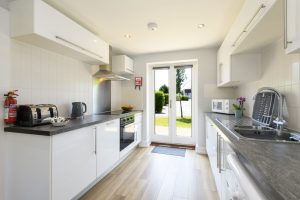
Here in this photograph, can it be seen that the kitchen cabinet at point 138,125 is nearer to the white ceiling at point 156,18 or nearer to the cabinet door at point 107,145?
the cabinet door at point 107,145

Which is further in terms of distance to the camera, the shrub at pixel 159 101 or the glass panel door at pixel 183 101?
the shrub at pixel 159 101

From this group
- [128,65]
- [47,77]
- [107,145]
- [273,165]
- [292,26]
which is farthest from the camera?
[128,65]

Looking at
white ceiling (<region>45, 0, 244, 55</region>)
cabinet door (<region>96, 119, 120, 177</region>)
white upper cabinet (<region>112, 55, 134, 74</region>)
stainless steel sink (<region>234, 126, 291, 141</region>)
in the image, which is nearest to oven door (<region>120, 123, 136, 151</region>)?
cabinet door (<region>96, 119, 120, 177</region>)

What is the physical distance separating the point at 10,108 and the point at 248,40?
2513mm

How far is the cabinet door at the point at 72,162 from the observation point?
1.42 metres

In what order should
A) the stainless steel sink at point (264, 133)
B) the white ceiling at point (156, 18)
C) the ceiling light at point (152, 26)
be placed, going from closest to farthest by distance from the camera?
the stainless steel sink at point (264, 133) → the white ceiling at point (156, 18) → the ceiling light at point (152, 26)

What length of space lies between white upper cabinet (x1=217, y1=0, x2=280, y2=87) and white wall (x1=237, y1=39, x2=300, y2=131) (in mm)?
141

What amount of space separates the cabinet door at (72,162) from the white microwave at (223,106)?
7.36 feet

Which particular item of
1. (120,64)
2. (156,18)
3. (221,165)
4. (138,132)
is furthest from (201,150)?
(156,18)

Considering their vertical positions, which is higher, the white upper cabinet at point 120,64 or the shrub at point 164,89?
the white upper cabinet at point 120,64

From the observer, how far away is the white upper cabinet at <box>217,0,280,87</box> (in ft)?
3.76

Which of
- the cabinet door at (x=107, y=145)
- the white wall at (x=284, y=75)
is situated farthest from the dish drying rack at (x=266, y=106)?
the cabinet door at (x=107, y=145)

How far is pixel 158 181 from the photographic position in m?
2.20

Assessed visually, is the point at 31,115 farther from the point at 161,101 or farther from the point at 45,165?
the point at 161,101
